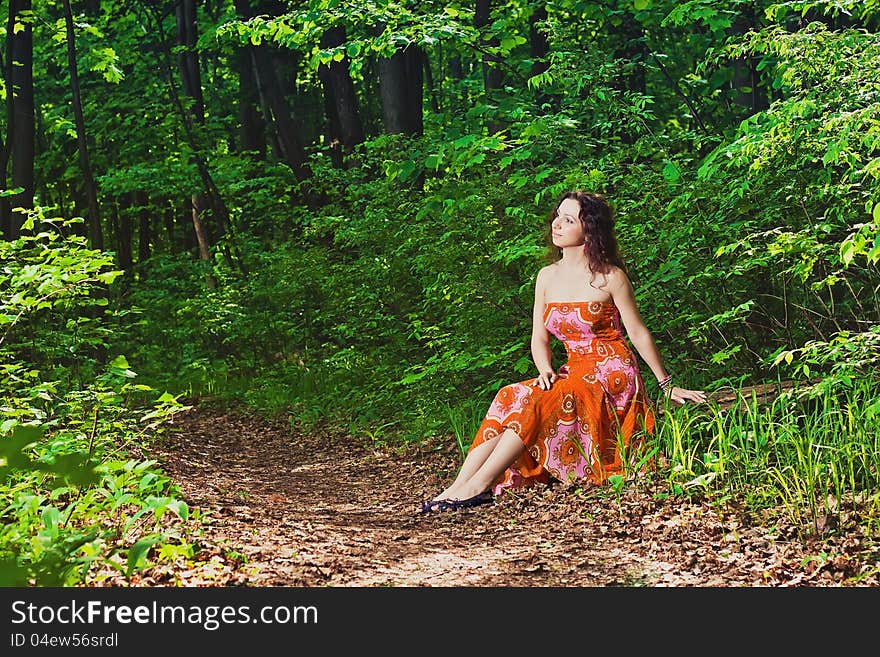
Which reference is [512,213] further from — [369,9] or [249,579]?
[249,579]

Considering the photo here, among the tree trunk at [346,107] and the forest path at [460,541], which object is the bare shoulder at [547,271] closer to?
the forest path at [460,541]

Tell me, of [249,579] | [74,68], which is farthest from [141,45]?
[249,579]

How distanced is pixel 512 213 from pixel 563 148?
599 mm

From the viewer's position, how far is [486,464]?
573 centimetres

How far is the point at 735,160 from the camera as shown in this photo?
5.17 metres

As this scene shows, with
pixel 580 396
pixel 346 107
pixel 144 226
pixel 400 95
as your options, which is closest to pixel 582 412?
pixel 580 396

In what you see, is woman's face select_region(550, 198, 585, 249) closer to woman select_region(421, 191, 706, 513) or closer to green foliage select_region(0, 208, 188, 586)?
woman select_region(421, 191, 706, 513)

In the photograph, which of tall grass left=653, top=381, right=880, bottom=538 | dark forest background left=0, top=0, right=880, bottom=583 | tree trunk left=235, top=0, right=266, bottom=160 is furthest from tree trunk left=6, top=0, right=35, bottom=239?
tall grass left=653, top=381, right=880, bottom=538

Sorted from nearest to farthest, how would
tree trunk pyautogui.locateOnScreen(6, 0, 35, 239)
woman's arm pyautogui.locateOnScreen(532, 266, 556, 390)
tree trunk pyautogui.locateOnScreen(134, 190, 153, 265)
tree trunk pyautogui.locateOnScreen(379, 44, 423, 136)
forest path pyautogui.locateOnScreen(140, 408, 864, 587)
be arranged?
forest path pyautogui.locateOnScreen(140, 408, 864, 587)
woman's arm pyautogui.locateOnScreen(532, 266, 556, 390)
tree trunk pyautogui.locateOnScreen(6, 0, 35, 239)
tree trunk pyautogui.locateOnScreen(379, 44, 423, 136)
tree trunk pyautogui.locateOnScreen(134, 190, 153, 265)

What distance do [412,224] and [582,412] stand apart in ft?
14.2

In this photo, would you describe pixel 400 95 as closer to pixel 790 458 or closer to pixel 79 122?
pixel 79 122

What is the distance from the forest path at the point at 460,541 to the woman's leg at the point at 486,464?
0.13m

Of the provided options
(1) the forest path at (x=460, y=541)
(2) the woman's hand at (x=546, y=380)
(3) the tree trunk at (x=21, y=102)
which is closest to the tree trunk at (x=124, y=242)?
(3) the tree trunk at (x=21, y=102)

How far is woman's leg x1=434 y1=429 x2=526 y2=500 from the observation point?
5672 mm
